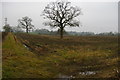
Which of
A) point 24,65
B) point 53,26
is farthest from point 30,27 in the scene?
point 24,65

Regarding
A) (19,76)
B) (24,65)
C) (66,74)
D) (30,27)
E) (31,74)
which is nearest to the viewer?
(19,76)

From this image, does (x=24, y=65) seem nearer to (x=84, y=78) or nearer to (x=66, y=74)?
(x=66, y=74)

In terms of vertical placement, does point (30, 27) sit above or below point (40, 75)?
above

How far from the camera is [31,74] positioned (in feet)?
47.5

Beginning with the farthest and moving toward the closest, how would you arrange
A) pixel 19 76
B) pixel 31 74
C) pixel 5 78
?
pixel 31 74 → pixel 19 76 → pixel 5 78

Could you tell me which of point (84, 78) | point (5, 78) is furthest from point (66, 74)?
point (5, 78)

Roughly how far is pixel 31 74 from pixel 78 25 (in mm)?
35222

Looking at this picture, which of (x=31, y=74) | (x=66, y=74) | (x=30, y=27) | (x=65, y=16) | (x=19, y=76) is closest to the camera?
(x=19, y=76)

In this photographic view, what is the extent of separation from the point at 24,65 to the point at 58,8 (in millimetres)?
33354

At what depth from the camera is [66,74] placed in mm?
15750

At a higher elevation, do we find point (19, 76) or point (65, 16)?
point (65, 16)

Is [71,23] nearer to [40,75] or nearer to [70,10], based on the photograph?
[70,10]

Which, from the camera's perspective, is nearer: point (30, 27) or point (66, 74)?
point (66, 74)

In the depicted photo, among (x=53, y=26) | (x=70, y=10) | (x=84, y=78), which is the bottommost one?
(x=84, y=78)
